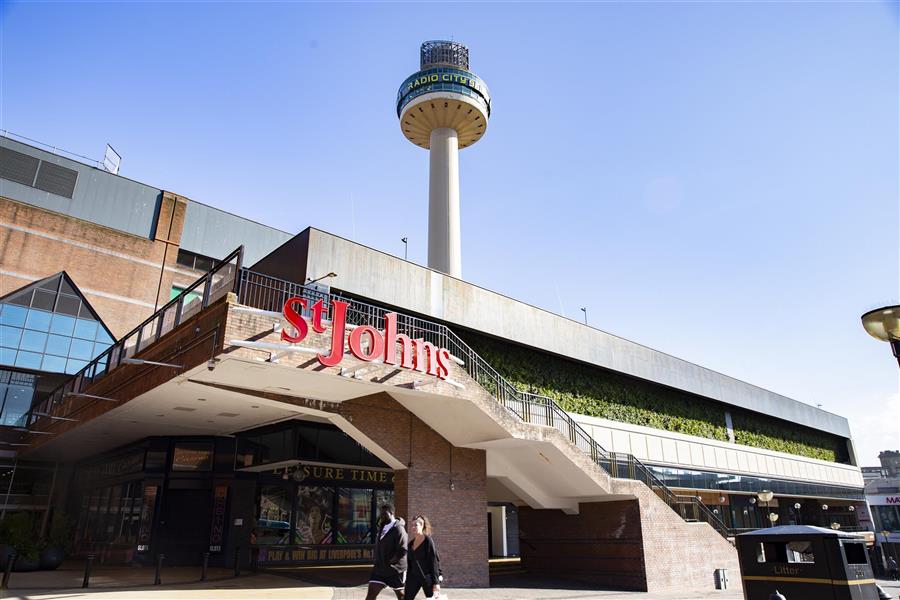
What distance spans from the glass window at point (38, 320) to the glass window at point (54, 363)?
147 cm

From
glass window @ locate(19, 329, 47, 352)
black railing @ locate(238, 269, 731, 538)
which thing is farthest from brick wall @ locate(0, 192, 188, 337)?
black railing @ locate(238, 269, 731, 538)

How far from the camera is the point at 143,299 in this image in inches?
1297

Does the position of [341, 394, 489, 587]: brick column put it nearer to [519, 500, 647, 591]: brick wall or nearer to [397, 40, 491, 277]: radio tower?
[519, 500, 647, 591]: brick wall

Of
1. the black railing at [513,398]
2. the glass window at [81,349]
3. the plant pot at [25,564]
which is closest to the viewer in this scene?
the plant pot at [25,564]

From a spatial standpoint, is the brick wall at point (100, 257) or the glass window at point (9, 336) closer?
the glass window at point (9, 336)

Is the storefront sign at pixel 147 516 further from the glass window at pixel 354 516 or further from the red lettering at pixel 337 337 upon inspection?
the red lettering at pixel 337 337

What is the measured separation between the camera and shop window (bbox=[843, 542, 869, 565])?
9.95 meters

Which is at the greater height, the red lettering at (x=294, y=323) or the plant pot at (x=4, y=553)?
Answer: the red lettering at (x=294, y=323)

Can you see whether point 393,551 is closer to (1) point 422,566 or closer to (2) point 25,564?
(1) point 422,566

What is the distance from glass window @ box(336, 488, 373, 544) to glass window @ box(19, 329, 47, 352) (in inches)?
712

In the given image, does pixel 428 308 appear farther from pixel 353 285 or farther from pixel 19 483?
pixel 19 483

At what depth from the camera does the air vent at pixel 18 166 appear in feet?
105

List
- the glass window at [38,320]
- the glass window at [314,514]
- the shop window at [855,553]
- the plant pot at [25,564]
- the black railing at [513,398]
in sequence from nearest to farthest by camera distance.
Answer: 1. the shop window at [855,553]
2. the plant pot at [25,564]
3. the black railing at [513,398]
4. the glass window at [314,514]
5. the glass window at [38,320]

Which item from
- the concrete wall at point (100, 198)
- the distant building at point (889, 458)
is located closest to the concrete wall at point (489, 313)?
the concrete wall at point (100, 198)
